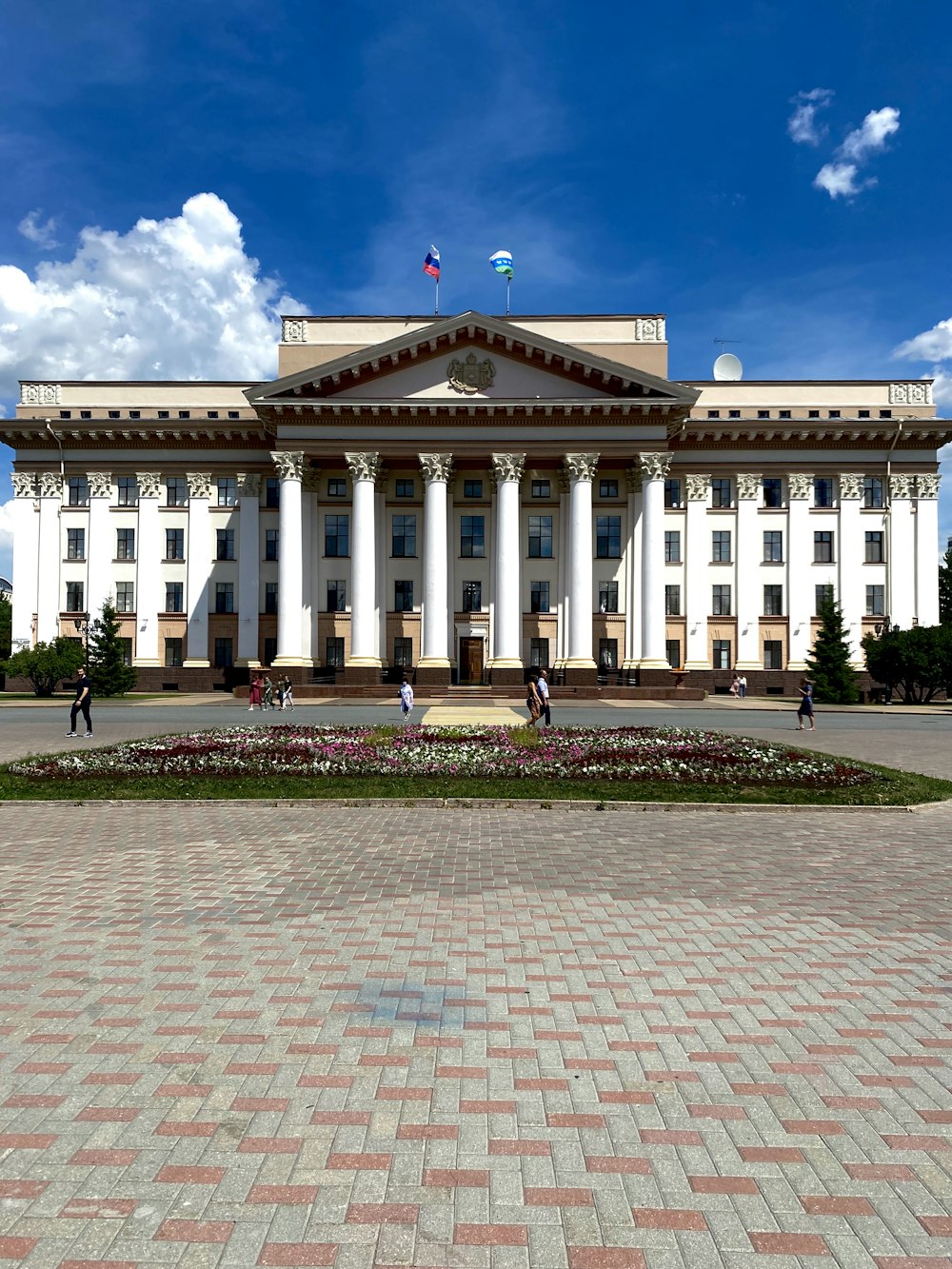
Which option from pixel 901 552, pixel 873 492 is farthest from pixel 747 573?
pixel 901 552

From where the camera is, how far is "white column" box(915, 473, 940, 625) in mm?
50188

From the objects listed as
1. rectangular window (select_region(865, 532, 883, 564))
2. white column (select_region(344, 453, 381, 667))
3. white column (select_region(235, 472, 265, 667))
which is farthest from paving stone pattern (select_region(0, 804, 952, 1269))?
rectangular window (select_region(865, 532, 883, 564))

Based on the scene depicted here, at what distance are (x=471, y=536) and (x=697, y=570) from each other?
1466 centimetres

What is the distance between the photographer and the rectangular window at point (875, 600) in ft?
166

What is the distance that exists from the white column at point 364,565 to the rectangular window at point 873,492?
30972 mm

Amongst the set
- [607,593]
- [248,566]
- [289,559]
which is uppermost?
[248,566]

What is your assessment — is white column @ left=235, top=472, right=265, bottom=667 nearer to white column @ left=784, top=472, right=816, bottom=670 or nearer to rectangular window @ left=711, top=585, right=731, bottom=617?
rectangular window @ left=711, top=585, right=731, bottom=617

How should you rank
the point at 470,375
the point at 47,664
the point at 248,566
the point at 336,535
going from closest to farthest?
the point at 47,664 < the point at 470,375 < the point at 336,535 < the point at 248,566

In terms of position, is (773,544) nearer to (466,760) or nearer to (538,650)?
(538,650)

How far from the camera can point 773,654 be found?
166 ft

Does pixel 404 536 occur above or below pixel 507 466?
below

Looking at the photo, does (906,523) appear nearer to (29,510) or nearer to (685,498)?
(685,498)

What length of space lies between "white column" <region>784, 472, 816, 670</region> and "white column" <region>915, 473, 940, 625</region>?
6.58m

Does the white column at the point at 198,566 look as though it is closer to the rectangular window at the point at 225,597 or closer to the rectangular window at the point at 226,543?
the rectangular window at the point at 226,543
